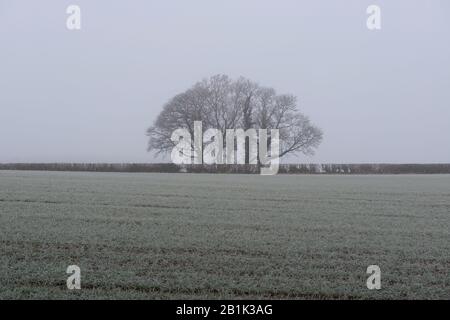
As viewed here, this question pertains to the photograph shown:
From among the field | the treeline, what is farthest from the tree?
the field

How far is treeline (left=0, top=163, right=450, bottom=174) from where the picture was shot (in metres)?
63.5

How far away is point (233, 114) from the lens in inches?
3024

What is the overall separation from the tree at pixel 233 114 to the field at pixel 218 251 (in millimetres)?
54660

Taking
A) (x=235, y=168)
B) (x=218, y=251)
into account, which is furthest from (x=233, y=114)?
(x=218, y=251)

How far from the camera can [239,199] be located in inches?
891

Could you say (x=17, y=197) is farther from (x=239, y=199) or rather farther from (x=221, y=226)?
(x=221, y=226)

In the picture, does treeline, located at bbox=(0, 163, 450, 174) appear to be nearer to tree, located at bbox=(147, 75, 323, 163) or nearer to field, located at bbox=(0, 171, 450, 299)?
tree, located at bbox=(147, 75, 323, 163)

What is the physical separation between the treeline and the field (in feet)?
Result: 148

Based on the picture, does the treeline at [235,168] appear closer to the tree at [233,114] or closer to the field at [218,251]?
the tree at [233,114]

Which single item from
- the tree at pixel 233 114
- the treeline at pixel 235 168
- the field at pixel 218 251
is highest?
the tree at pixel 233 114

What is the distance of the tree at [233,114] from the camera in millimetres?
72812

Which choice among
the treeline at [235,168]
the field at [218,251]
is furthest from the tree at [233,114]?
the field at [218,251]
